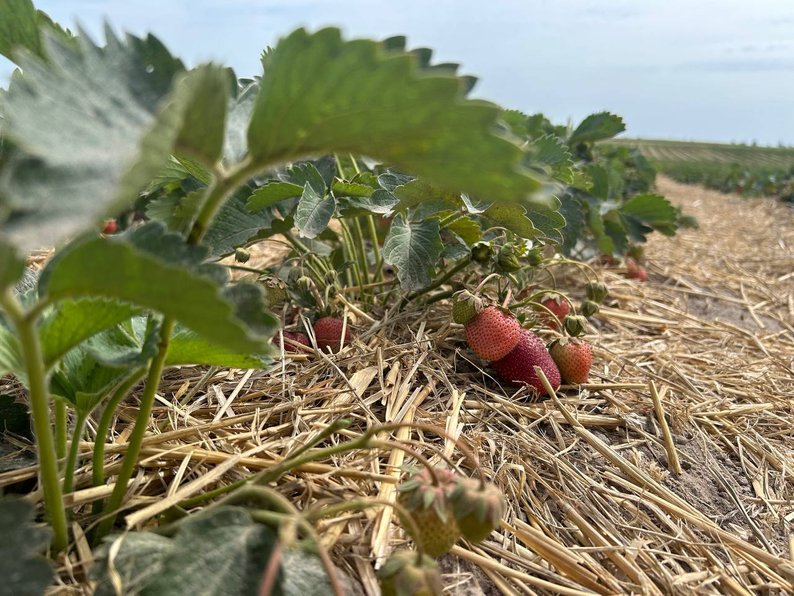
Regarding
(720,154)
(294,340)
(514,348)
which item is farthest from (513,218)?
(720,154)

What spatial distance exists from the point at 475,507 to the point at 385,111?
0.40 metres

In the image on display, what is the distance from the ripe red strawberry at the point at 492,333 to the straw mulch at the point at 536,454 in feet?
0.24

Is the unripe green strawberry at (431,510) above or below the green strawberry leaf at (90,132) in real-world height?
below

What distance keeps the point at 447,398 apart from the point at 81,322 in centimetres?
74

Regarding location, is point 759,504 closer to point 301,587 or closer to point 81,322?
point 301,587

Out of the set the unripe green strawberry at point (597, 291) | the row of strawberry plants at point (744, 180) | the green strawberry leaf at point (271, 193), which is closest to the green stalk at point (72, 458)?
the green strawberry leaf at point (271, 193)

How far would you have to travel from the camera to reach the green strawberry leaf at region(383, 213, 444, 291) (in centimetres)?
135

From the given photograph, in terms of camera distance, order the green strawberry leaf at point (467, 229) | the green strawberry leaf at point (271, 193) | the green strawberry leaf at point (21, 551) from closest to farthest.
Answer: the green strawberry leaf at point (21, 551) < the green strawberry leaf at point (271, 193) < the green strawberry leaf at point (467, 229)

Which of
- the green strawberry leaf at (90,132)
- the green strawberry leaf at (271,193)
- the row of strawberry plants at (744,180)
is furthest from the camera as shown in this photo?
the row of strawberry plants at (744,180)

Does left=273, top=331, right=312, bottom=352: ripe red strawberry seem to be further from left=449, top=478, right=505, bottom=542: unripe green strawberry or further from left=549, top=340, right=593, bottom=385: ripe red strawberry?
left=449, top=478, right=505, bottom=542: unripe green strawberry

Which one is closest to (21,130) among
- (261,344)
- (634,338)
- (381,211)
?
(261,344)

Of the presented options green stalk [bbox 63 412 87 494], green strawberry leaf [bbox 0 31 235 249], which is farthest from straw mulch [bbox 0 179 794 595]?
green strawberry leaf [bbox 0 31 235 249]

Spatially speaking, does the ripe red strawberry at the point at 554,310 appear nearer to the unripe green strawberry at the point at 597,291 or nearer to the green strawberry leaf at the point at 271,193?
the unripe green strawberry at the point at 597,291

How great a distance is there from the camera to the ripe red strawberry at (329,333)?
4.61ft
